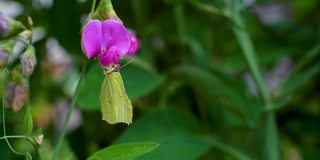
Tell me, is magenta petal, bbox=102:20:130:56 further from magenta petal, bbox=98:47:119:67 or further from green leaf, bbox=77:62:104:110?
green leaf, bbox=77:62:104:110

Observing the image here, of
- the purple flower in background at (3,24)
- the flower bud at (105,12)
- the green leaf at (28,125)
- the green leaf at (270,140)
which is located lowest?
the green leaf at (28,125)

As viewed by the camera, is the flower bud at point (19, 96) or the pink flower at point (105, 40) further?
the flower bud at point (19, 96)

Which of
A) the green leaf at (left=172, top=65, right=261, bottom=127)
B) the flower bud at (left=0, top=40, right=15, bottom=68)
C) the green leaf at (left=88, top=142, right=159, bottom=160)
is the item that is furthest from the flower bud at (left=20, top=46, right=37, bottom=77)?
the green leaf at (left=172, top=65, right=261, bottom=127)

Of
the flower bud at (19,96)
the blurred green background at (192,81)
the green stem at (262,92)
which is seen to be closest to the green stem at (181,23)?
the blurred green background at (192,81)

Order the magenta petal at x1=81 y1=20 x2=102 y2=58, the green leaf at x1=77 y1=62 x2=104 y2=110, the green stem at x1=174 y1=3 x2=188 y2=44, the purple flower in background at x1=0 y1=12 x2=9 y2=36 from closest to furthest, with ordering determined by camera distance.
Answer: the magenta petal at x1=81 y1=20 x2=102 y2=58 → the purple flower in background at x1=0 y1=12 x2=9 y2=36 → the green leaf at x1=77 y1=62 x2=104 y2=110 → the green stem at x1=174 y1=3 x2=188 y2=44

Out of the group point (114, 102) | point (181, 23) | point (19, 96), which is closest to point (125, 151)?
point (114, 102)

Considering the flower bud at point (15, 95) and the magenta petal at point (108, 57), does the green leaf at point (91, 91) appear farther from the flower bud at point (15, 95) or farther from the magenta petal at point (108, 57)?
the magenta petal at point (108, 57)

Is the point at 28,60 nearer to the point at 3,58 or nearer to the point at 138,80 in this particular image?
the point at 3,58

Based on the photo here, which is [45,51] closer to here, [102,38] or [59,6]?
[59,6]
